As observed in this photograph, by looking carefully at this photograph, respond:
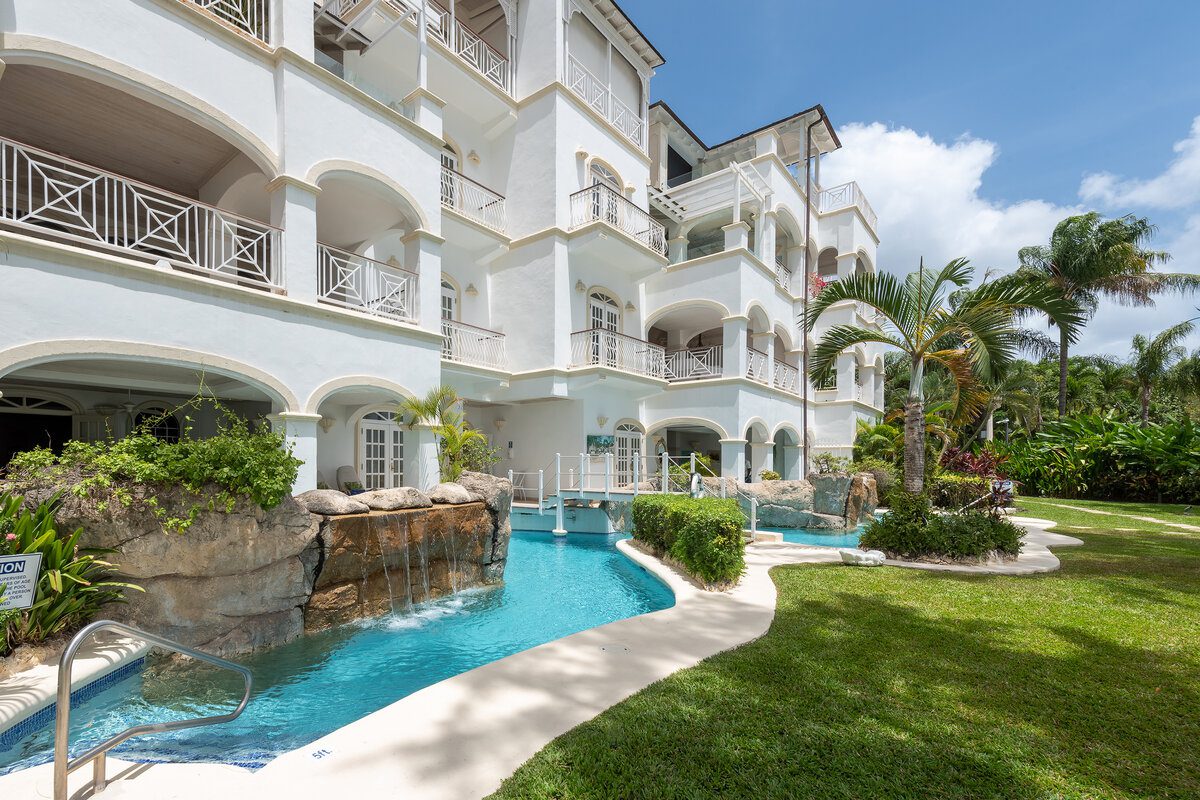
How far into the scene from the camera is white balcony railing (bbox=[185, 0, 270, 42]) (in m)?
8.91

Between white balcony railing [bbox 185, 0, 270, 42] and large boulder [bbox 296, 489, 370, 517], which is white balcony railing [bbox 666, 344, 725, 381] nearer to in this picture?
large boulder [bbox 296, 489, 370, 517]

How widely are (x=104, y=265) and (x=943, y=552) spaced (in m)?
13.4

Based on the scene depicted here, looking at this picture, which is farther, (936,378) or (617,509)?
(936,378)

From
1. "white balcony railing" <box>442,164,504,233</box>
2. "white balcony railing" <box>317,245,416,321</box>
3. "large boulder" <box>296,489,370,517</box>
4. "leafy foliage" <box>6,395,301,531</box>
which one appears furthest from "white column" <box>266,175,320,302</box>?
"white balcony railing" <box>442,164,504,233</box>

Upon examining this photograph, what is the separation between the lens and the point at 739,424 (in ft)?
57.9

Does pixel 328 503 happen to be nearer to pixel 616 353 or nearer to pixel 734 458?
pixel 616 353

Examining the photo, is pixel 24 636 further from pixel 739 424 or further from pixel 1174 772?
pixel 739 424

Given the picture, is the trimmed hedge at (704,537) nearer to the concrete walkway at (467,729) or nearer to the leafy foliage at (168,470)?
the concrete walkway at (467,729)

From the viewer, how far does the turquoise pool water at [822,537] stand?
48.1ft

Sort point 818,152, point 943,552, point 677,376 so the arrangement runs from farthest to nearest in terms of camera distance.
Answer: point 818,152 < point 677,376 < point 943,552

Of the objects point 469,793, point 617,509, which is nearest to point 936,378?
point 617,509

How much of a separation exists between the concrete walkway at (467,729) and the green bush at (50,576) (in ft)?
6.34

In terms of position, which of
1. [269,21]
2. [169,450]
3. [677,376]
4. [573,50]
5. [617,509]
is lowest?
[617,509]

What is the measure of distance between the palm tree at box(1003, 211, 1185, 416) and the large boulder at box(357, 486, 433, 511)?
27202mm
